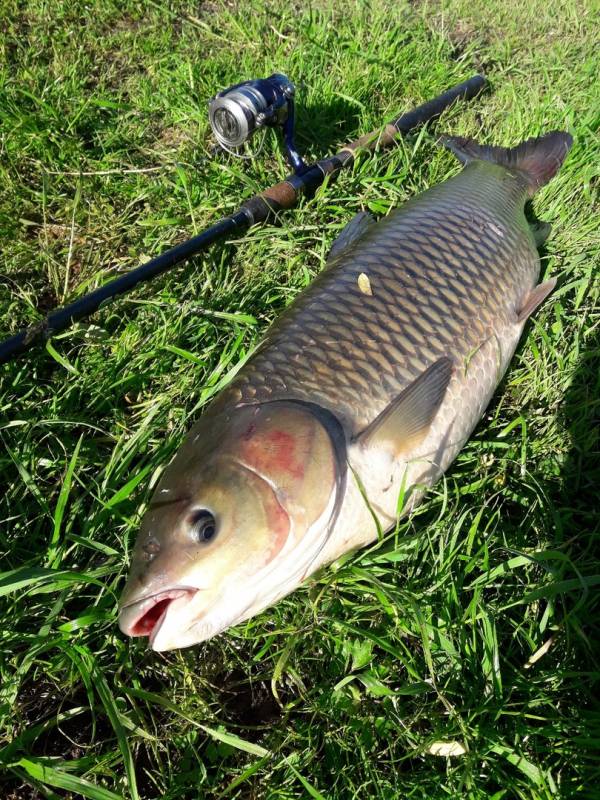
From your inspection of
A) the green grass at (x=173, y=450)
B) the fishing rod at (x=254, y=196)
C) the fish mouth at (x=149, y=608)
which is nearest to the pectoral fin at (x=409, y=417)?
the green grass at (x=173, y=450)

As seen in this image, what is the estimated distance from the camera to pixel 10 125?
3057 millimetres

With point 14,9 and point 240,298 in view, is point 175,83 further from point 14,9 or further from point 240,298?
point 240,298

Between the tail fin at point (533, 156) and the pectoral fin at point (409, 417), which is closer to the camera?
the pectoral fin at point (409, 417)

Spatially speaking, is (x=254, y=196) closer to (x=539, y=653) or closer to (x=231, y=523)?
(x=231, y=523)

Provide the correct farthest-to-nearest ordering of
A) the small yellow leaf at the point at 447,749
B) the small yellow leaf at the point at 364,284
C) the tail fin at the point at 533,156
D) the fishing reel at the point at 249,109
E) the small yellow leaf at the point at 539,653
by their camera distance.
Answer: the tail fin at the point at 533,156 → the fishing reel at the point at 249,109 → the small yellow leaf at the point at 364,284 → the small yellow leaf at the point at 539,653 → the small yellow leaf at the point at 447,749

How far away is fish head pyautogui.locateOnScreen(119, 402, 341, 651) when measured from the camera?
1.38 meters

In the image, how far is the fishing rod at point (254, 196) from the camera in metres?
2.17

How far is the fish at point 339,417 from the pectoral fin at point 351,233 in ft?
0.05

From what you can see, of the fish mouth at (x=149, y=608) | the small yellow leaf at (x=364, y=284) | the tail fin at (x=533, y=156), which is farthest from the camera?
the tail fin at (x=533, y=156)

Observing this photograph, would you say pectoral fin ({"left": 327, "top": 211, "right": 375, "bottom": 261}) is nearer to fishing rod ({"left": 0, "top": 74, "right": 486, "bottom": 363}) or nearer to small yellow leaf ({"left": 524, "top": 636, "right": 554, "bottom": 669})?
fishing rod ({"left": 0, "top": 74, "right": 486, "bottom": 363})

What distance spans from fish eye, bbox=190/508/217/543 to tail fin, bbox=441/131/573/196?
244 centimetres

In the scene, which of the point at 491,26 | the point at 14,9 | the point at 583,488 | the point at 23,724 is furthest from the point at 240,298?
the point at 491,26

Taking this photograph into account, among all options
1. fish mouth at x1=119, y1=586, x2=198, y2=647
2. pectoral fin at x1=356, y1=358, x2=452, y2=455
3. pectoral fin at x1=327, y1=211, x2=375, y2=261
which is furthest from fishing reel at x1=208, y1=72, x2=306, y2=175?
fish mouth at x1=119, y1=586, x2=198, y2=647

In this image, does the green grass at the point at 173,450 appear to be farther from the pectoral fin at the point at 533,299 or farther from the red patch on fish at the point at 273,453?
the red patch on fish at the point at 273,453
